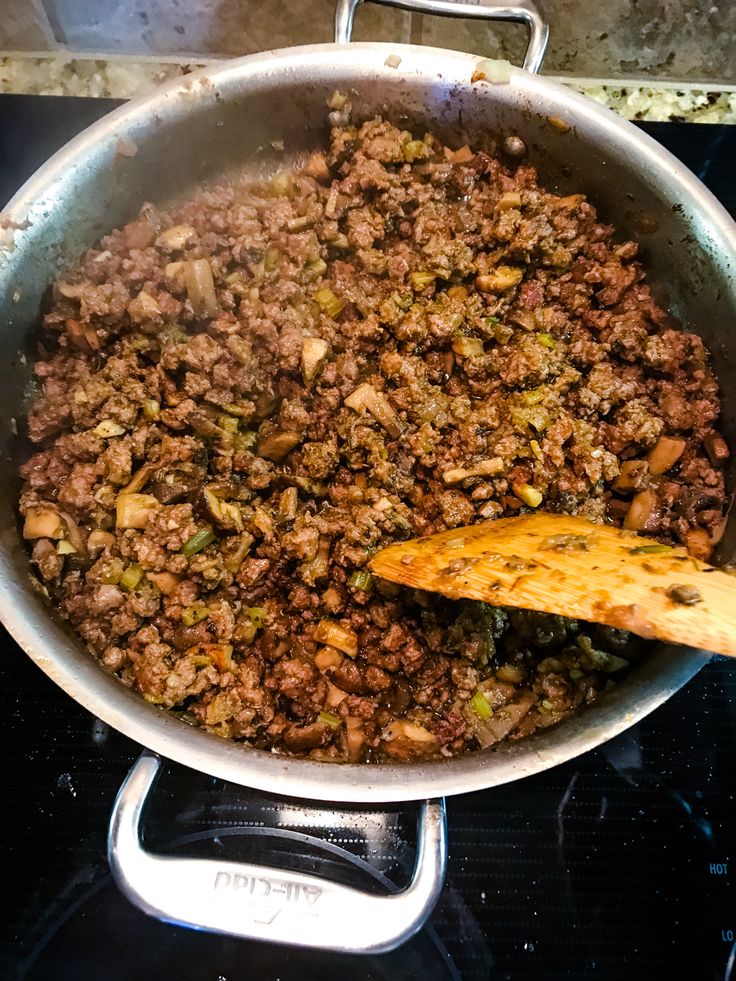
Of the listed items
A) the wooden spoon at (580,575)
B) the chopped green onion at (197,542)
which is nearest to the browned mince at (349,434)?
the chopped green onion at (197,542)

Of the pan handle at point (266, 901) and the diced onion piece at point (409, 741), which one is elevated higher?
the diced onion piece at point (409, 741)

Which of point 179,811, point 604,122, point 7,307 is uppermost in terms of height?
point 604,122

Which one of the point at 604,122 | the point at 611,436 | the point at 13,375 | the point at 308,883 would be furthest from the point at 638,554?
the point at 13,375

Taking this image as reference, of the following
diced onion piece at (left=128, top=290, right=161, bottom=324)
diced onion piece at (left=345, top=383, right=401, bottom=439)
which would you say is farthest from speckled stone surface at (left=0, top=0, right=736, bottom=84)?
diced onion piece at (left=345, top=383, right=401, bottom=439)

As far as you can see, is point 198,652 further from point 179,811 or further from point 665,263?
point 665,263

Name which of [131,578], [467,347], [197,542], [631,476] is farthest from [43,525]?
[631,476]

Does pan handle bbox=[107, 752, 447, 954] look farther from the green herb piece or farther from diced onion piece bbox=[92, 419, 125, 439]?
the green herb piece

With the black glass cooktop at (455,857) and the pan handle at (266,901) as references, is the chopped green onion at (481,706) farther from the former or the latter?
the pan handle at (266,901)
